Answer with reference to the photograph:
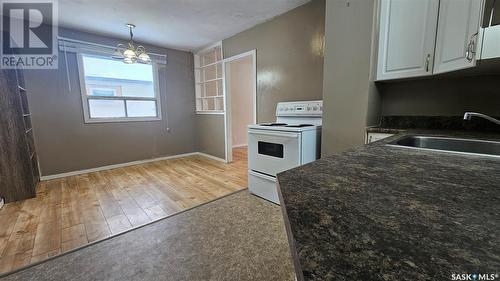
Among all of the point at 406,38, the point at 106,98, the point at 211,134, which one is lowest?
the point at 211,134

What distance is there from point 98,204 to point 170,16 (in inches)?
98.7

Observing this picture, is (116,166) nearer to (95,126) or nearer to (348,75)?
(95,126)

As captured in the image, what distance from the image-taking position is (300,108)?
→ 8.40 feet

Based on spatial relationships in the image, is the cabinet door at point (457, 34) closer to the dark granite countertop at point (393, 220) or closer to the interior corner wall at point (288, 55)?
the dark granite countertop at point (393, 220)

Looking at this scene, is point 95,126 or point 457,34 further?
point 95,126

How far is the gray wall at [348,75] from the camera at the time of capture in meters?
1.67

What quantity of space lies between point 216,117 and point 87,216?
2.60 meters

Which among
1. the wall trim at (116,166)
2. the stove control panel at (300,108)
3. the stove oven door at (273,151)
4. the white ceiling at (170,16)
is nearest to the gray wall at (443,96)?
the stove control panel at (300,108)

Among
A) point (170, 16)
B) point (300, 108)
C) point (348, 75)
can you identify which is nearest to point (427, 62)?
point (348, 75)

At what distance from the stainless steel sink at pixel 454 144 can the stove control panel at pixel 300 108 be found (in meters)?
1.07

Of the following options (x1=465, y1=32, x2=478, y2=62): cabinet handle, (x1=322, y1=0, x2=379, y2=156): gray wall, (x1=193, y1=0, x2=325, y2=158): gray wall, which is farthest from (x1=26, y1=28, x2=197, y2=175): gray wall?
(x1=465, y1=32, x2=478, y2=62): cabinet handle

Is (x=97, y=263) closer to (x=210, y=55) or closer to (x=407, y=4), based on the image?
(x=407, y=4)

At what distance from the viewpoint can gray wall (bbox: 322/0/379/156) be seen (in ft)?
5.49

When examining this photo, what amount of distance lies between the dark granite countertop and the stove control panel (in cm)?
175
